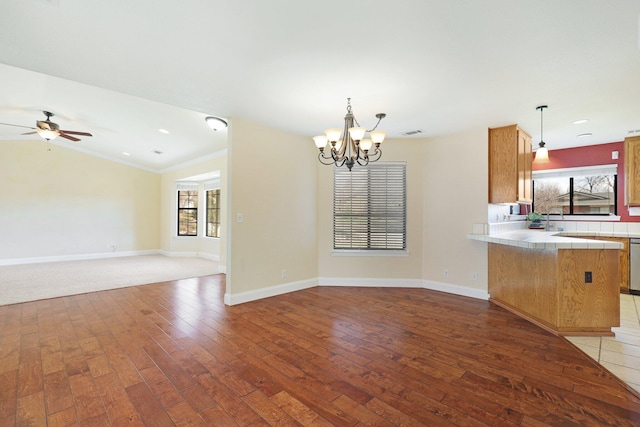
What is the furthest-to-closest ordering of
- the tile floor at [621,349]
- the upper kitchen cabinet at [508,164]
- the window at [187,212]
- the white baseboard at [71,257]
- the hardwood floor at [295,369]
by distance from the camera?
the window at [187,212] → the white baseboard at [71,257] → the upper kitchen cabinet at [508,164] → the tile floor at [621,349] → the hardwood floor at [295,369]

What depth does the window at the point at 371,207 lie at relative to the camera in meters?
4.84

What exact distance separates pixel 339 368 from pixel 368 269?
2699 mm

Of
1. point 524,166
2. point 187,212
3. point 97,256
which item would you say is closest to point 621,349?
point 524,166

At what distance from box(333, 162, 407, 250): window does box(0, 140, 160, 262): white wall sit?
Result: 23.2 feet

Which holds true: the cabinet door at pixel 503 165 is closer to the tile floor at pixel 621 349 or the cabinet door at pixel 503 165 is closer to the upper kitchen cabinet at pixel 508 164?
the upper kitchen cabinet at pixel 508 164

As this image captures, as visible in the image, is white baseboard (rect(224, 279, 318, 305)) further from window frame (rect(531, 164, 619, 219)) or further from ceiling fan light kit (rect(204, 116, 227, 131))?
window frame (rect(531, 164, 619, 219))

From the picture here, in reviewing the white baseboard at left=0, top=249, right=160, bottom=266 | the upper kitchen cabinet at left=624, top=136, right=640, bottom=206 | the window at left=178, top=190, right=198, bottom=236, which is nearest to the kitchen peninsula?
the upper kitchen cabinet at left=624, top=136, right=640, bottom=206

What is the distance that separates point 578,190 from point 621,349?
3.70m

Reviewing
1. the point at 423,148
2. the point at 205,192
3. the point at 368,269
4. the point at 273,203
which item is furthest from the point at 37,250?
the point at 423,148

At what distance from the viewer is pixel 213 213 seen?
820 cm

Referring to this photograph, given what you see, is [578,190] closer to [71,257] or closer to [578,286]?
[578,286]

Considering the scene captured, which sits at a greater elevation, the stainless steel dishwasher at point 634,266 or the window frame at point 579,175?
the window frame at point 579,175

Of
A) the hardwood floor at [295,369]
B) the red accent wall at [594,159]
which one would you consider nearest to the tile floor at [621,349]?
the hardwood floor at [295,369]

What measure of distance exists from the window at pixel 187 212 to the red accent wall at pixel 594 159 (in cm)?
862
